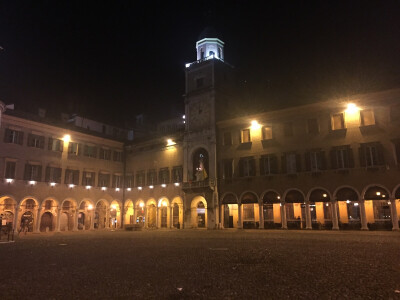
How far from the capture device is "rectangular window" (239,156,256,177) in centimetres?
3344

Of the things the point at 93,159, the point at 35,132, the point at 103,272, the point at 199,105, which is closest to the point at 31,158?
the point at 35,132

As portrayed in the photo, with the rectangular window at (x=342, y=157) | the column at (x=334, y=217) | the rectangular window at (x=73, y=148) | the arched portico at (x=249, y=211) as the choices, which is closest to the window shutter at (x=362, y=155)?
the rectangular window at (x=342, y=157)

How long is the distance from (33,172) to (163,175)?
47.7ft

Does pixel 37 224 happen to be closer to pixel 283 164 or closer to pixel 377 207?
pixel 283 164

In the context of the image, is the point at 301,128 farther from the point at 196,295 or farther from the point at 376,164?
the point at 196,295

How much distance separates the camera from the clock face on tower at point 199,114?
125 ft

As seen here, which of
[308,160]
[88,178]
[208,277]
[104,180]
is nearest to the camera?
[208,277]

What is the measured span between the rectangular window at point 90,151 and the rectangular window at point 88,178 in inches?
89.8

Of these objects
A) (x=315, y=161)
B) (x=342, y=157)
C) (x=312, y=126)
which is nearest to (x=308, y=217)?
(x=315, y=161)

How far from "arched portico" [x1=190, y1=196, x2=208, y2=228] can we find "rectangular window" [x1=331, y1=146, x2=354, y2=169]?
1481 centimetres

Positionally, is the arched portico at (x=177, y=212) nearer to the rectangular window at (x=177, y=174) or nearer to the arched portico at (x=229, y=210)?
the rectangular window at (x=177, y=174)

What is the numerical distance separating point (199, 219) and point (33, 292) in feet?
105

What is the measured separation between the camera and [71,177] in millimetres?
38875

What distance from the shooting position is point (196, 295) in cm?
639
